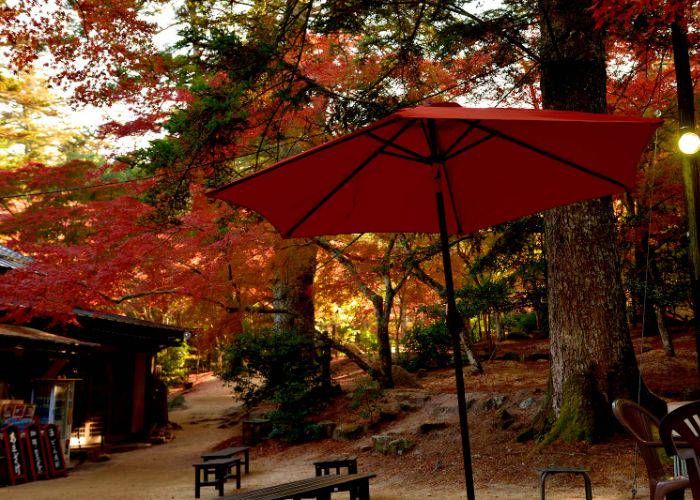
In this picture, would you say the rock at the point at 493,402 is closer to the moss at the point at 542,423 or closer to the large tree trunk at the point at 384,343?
the moss at the point at 542,423

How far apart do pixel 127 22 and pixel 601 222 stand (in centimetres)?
750

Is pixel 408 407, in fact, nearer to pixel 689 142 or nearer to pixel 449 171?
pixel 689 142

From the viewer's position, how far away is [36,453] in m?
9.42

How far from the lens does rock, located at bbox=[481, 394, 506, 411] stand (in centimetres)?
843

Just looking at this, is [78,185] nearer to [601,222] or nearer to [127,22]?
[127,22]

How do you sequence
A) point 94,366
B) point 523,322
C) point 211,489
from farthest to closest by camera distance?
point 523,322 → point 94,366 → point 211,489

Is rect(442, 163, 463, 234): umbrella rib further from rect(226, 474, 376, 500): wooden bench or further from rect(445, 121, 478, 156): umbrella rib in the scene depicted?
rect(226, 474, 376, 500): wooden bench

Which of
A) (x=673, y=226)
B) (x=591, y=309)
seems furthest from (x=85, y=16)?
(x=673, y=226)

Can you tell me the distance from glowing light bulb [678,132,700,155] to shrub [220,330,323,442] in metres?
8.19

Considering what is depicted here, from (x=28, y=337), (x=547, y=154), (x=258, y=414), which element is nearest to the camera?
(x=547, y=154)

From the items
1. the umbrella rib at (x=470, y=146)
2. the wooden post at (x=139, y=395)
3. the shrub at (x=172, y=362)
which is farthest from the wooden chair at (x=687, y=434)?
the shrub at (x=172, y=362)

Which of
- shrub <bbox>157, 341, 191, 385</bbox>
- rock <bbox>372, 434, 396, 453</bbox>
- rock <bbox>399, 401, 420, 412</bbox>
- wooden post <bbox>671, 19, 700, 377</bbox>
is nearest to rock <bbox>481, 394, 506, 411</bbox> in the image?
rock <bbox>372, 434, 396, 453</bbox>

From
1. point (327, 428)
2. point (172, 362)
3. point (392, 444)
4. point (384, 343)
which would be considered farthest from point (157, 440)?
point (392, 444)

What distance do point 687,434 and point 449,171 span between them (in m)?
2.04
